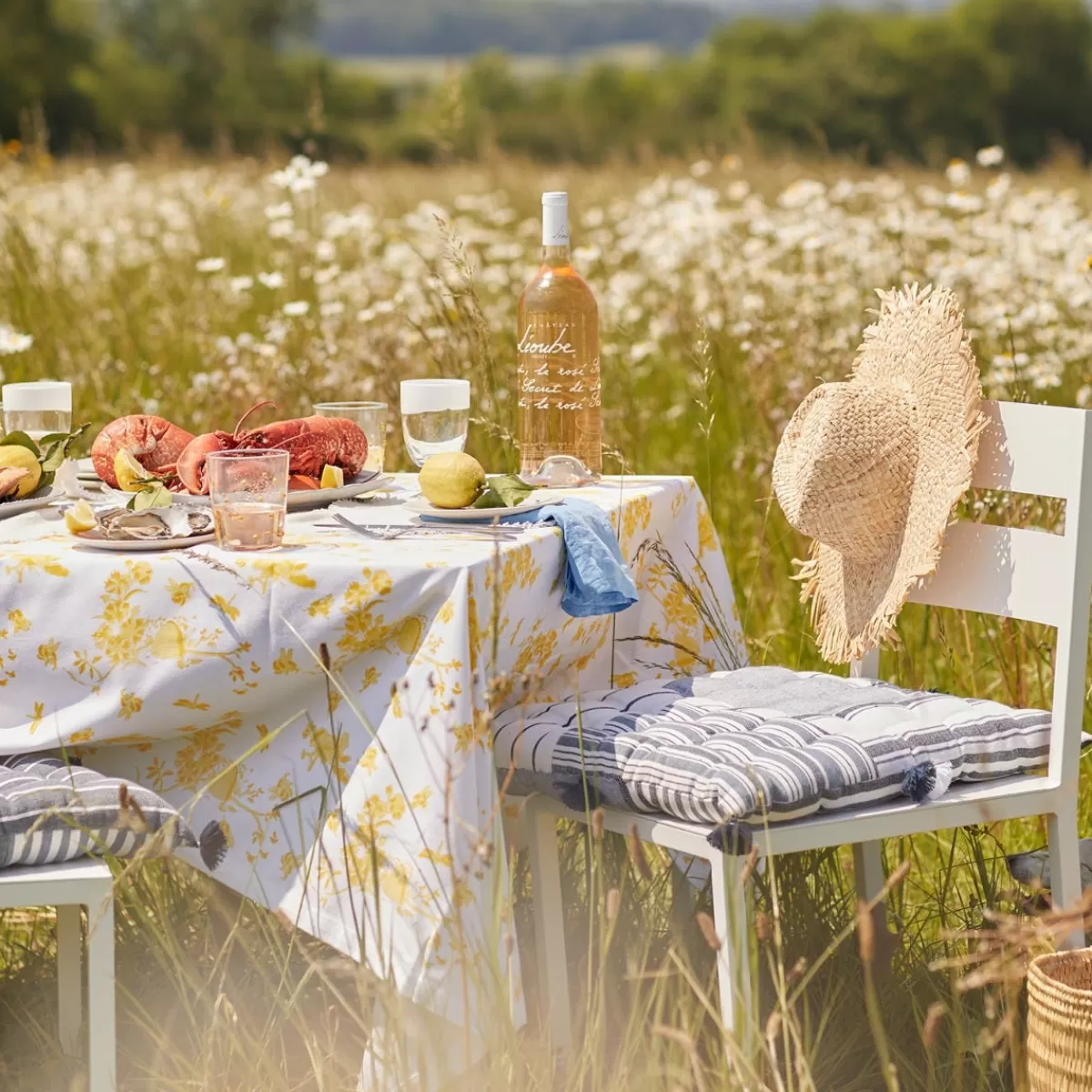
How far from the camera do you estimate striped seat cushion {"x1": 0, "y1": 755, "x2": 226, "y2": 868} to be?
1557 mm

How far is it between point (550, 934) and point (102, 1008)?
2.01 ft

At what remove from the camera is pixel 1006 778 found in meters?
1.92

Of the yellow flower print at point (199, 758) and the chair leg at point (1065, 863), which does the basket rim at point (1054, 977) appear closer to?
the chair leg at point (1065, 863)

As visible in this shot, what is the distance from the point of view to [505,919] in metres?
1.60

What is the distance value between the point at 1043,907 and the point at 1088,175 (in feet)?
21.1

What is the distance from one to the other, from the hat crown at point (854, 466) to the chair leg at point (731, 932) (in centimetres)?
57

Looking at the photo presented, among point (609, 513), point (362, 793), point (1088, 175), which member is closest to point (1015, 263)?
point (609, 513)

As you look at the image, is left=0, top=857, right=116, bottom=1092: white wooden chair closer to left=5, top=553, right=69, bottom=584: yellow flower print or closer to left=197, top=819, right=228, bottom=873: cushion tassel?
left=197, top=819, right=228, bottom=873: cushion tassel

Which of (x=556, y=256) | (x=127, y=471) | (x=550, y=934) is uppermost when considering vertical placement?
(x=556, y=256)

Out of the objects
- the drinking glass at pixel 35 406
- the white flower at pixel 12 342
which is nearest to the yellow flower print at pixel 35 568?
the drinking glass at pixel 35 406

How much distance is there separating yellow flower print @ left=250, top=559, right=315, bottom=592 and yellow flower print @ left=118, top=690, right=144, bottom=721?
18cm

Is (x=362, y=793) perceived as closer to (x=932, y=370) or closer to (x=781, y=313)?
(x=932, y=370)

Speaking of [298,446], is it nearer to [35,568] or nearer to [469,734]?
[35,568]

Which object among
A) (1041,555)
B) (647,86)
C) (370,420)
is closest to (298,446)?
(370,420)
